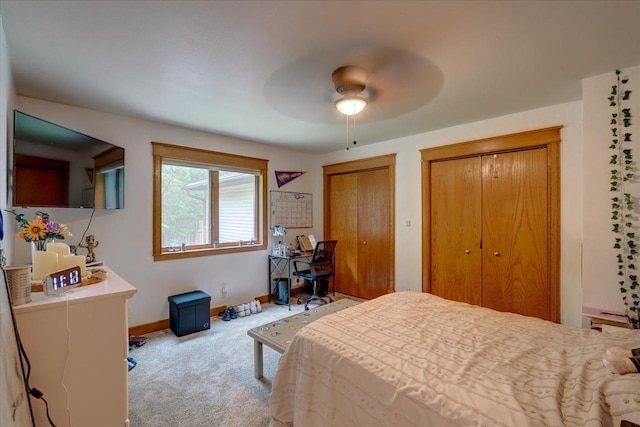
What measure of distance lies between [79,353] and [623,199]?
3613mm

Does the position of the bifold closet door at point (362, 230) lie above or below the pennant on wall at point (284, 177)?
below

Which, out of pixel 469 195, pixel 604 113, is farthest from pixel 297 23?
pixel 469 195

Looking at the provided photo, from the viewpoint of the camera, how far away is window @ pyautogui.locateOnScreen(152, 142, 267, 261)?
10.8 feet

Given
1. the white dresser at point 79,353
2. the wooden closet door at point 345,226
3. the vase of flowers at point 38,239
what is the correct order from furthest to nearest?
the wooden closet door at point 345,226, the vase of flowers at point 38,239, the white dresser at point 79,353

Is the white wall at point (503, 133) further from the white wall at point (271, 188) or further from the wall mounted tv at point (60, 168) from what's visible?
the wall mounted tv at point (60, 168)

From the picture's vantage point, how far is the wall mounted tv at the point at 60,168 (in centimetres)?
185

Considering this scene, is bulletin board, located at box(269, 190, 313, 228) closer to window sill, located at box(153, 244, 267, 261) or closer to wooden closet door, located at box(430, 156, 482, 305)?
window sill, located at box(153, 244, 267, 261)

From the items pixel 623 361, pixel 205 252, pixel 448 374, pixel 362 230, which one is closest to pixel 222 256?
pixel 205 252

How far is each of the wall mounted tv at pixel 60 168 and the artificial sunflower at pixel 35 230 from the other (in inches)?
20.7

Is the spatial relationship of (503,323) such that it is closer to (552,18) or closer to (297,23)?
(552,18)

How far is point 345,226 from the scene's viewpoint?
4.61 metres

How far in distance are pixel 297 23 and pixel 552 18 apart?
4.54 ft

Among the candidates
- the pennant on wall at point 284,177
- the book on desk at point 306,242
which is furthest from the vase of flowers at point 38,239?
the book on desk at point 306,242

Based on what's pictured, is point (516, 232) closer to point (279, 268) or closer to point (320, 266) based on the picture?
point (320, 266)
